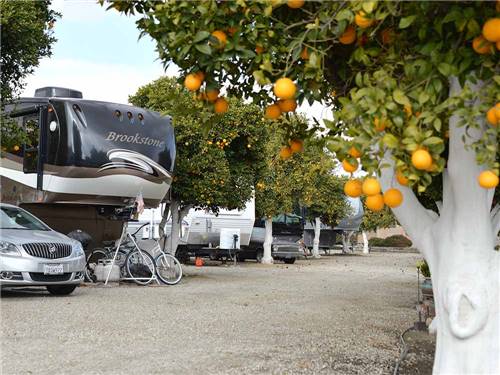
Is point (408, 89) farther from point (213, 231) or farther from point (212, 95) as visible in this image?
point (213, 231)

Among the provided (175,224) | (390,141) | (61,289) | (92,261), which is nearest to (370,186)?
(390,141)

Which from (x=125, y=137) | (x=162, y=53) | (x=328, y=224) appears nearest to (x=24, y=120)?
(x=125, y=137)

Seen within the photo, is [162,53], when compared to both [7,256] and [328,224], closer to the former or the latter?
[7,256]

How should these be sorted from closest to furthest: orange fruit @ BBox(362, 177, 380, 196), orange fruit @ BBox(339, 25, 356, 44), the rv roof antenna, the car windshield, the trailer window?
orange fruit @ BBox(362, 177, 380, 196) → orange fruit @ BBox(339, 25, 356, 44) → the car windshield → the trailer window → the rv roof antenna

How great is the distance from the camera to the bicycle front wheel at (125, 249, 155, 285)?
13.3 m

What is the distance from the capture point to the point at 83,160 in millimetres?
11914

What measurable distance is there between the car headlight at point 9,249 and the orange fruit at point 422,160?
863 centimetres

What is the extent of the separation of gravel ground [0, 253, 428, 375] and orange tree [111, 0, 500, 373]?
1.95 metres

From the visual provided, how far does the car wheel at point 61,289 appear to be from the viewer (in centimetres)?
1123

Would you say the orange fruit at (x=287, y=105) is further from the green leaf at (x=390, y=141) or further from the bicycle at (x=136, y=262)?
the bicycle at (x=136, y=262)

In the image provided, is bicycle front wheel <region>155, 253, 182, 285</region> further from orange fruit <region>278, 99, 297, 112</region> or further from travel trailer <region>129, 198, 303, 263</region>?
orange fruit <region>278, 99, 297, 112</region>

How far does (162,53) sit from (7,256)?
737 centimetres

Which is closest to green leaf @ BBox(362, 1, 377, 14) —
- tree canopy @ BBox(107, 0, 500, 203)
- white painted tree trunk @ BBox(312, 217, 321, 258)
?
tree canopy @ BBox(107, 0, 500, 203)

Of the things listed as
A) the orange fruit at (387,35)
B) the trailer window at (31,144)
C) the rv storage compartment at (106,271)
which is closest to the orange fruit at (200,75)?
the orange fruit at (387,35)
